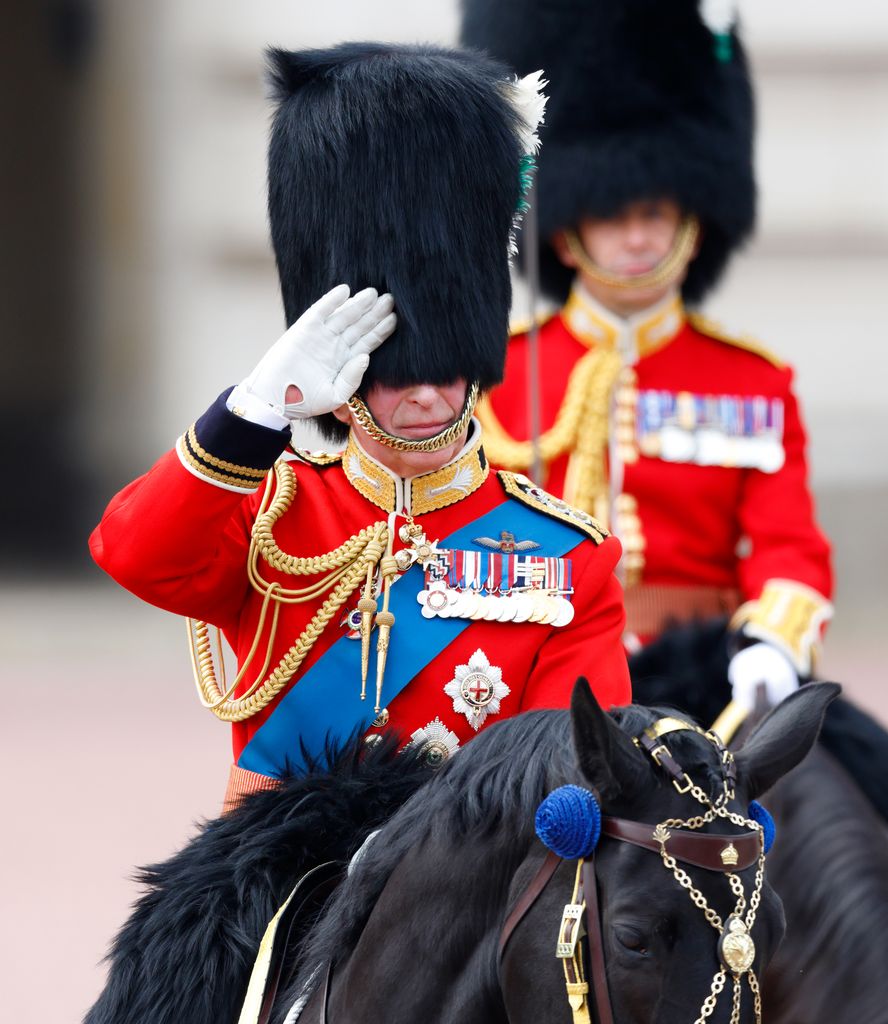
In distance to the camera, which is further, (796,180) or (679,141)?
(796,180)

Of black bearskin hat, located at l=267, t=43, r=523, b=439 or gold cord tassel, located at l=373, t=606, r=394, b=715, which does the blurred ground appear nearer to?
gold cord tassel, located at l=373, t=606, r=394, b=715

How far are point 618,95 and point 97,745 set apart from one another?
417 centimetres

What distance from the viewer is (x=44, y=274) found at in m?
9.20

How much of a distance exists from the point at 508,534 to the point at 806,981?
3.33ft

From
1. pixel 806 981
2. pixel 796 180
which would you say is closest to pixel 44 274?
pixel 796 180

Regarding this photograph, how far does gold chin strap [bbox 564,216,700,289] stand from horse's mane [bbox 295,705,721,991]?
209 centimetres

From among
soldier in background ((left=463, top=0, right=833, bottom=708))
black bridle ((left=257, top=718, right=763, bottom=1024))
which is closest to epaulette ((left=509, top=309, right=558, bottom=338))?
soldier in background ((left=463, top=0, right=833, bottom=708))

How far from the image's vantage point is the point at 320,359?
1793 mm

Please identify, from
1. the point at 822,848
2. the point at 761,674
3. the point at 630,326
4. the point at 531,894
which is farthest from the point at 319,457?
the point at 630,326

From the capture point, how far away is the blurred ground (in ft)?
15.1

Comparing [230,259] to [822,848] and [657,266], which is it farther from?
[822,848]

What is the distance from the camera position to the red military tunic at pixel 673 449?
3490 mm

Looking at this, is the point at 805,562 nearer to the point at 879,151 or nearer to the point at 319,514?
the point at 319,514

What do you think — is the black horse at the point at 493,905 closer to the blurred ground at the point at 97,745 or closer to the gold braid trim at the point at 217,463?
the gold braid trim at the point at 217,463
